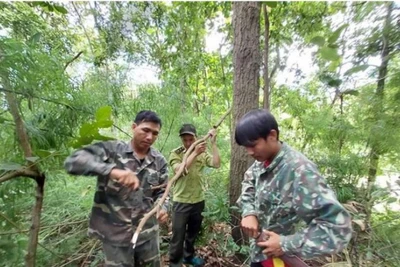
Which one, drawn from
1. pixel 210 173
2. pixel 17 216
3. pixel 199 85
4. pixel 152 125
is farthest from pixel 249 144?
pixel 199 85

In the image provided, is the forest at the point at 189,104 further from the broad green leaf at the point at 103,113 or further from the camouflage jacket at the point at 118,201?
the camouflage jacket at the point at 118,201

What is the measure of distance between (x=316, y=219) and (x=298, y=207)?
0.09m

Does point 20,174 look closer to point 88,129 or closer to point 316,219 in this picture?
point 88,129

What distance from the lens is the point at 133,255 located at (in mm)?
2025

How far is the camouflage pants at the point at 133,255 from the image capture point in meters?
1.95

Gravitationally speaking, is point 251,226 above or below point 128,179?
below

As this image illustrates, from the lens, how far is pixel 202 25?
5.24m

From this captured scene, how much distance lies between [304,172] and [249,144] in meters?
0.27

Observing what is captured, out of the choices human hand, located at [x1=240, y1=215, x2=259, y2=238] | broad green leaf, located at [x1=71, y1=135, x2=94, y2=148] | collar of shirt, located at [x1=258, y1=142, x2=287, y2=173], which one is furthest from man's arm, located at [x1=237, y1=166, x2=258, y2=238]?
broad green leaf, located at [x1=71, y1=135, x2=94, y2=148]

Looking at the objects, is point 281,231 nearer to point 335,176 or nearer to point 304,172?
point 304,172

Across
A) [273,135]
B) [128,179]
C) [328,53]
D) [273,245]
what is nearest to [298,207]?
[273,245]

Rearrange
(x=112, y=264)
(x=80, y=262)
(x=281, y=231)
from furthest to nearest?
(x=80, y=262) → (x=112, y=264) → (x=281, y=231)

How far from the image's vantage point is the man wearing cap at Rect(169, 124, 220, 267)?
297 centimetres

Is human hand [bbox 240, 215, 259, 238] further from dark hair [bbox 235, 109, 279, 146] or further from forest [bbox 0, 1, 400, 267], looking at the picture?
forest [bbox 0, 1, 400, 267]
